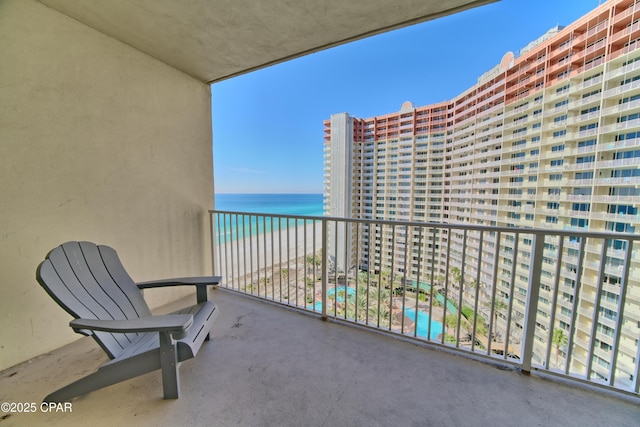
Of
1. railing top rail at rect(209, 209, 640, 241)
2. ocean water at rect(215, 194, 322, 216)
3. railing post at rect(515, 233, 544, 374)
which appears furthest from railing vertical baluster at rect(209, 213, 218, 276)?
ocean water at rect(215, 194, 322, 216)

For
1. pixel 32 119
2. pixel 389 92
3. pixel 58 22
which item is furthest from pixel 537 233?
pixel 389 92

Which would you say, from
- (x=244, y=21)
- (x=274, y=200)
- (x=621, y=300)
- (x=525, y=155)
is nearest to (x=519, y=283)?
(x=621, y=300)

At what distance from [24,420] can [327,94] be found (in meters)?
11.7

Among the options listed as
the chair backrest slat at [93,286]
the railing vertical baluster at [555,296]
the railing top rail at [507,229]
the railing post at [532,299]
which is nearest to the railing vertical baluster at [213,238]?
the chair backrest slat at [93,286]

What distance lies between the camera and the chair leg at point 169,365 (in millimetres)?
1168

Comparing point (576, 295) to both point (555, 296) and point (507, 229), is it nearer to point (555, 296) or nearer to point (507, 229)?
point (555, 296)

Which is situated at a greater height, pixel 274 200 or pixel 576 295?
pixel 274 200

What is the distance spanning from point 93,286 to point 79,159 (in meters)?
1.14

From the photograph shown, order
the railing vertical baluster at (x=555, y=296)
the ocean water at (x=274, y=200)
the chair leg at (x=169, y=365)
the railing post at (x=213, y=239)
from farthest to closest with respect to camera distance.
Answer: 1. the ocean water at (x=274, y=200)
2. the railing post at (x=213, y=239)
3. the railing vertical baluster at (x=555, y=296)
4. the chair leg at (x=169, y=365)

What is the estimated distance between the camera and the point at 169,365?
1202 millimetres

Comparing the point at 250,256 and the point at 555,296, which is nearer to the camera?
the point at 555,296

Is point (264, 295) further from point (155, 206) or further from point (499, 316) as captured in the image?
point (499, 316)

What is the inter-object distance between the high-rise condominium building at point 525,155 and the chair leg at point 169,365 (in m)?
1.53

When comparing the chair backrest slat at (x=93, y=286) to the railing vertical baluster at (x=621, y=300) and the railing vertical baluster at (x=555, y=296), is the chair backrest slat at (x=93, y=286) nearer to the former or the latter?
the railing vertical baluster at (x=555, y=296)
